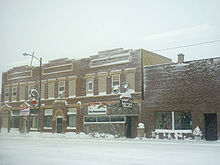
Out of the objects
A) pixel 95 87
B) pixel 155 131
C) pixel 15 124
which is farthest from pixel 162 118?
pixel 15 124

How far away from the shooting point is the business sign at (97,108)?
32.9m

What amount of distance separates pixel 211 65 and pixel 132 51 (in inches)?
327

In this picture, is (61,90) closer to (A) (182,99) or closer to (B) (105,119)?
(B) (105,119)

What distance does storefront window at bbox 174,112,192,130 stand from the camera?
26769mm

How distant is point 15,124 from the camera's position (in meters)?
43.1

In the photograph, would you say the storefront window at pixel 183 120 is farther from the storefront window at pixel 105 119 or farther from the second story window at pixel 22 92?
the second story window at pixel 22 92

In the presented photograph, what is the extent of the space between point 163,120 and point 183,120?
1.94 meters

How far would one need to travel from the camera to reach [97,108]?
110ft

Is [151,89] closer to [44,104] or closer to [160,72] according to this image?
[160,72]

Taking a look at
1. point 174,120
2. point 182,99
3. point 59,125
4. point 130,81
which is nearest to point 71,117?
point 59,125

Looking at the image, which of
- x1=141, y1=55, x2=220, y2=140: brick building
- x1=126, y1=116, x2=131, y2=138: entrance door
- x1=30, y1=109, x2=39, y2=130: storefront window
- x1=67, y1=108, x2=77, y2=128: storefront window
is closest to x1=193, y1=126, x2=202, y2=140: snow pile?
x1=141, y1=55, x2=220, y2=140: brick building

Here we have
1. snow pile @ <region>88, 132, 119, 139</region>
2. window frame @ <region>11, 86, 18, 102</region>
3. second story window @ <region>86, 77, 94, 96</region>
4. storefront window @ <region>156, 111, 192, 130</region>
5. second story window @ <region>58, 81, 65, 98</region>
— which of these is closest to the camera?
storefront window @ <region>156, 111, 192, 130</region>

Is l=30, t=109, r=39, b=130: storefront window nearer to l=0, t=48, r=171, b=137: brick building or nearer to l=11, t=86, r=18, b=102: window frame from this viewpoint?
l=0, t=48, r=171, b=137: brick building

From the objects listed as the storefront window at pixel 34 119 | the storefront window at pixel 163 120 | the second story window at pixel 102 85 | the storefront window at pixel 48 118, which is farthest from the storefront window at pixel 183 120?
the storefront window at pixel 34 119
